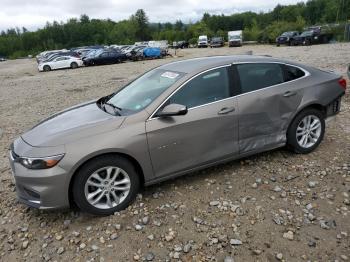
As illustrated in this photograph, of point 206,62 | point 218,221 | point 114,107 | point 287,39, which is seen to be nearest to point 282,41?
point 287,39

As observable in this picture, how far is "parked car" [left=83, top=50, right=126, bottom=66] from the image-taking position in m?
29.6

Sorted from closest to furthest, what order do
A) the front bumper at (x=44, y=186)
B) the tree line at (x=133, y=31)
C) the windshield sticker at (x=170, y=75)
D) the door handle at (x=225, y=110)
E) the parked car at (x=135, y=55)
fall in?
the front bumper at (x=44, y=186)
the door handle at (x=225, y=110)
the windshield sticker at (x=170, y=75)
the parked car at (x=135, y=55)
the tree line at (x=133, y=31)

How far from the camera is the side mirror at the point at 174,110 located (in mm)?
3545

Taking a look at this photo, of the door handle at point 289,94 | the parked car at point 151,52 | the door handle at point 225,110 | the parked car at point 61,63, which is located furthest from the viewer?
the parked car at point 151,52

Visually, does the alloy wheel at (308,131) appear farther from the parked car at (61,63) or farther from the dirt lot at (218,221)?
the parked car at (61,63)

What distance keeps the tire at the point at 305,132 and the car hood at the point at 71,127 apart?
8.14 feet

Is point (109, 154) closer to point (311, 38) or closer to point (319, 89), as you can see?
point (319, 89)

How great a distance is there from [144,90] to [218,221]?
6.33ft

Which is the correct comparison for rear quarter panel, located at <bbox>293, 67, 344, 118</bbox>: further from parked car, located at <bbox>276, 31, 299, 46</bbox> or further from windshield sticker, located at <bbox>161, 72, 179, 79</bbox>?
parked car, located at <bbox>276, 31, 299, 46</bbox>

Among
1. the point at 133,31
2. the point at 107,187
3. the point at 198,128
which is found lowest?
the point at 107,187

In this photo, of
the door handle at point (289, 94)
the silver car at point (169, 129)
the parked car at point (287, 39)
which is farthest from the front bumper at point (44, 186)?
the parked car at point (287, 39)

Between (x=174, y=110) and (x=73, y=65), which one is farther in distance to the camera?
(x=73, y=65)

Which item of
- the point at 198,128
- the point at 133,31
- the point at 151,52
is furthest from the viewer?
the point at 133,31

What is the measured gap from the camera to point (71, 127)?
363 centimetres
